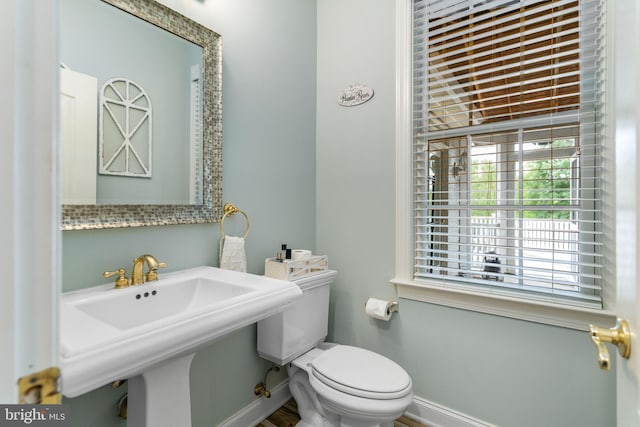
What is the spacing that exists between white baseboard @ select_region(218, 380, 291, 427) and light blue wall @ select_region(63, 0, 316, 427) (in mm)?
37

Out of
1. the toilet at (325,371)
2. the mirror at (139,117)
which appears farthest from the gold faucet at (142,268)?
the toilet at (325,371)

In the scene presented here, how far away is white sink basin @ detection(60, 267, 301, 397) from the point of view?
2.14 ft

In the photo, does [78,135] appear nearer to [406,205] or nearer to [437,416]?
[406,205]

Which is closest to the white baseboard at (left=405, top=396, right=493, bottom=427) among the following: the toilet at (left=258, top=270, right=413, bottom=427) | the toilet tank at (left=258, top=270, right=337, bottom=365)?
the toilet at (left=258, top=270, right=413, bottom=427)

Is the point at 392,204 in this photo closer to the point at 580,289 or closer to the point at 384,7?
the point at 580,289

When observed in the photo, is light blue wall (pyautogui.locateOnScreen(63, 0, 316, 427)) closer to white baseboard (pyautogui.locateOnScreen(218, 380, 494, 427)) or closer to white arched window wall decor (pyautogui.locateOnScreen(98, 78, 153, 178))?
white baseboard (pyautogui.locateOnScreen(218, 380, 494, 427))

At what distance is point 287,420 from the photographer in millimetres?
1710

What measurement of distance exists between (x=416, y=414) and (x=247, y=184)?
1.54 m

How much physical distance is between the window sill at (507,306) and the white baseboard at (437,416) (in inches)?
21.5

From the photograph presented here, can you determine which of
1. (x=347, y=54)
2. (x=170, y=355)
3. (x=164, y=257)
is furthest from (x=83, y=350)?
(x=347, y=54)

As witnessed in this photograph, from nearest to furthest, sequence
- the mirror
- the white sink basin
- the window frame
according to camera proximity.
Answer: the white sink basin, the mirror, the window frame

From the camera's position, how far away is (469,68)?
5.35ft

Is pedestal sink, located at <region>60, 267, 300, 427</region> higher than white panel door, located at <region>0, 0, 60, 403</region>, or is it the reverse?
white panel door, located at <region>0, 0, 60, 403</region>

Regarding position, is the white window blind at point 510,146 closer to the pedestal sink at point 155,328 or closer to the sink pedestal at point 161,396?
the pedestal sink at point 155,328
